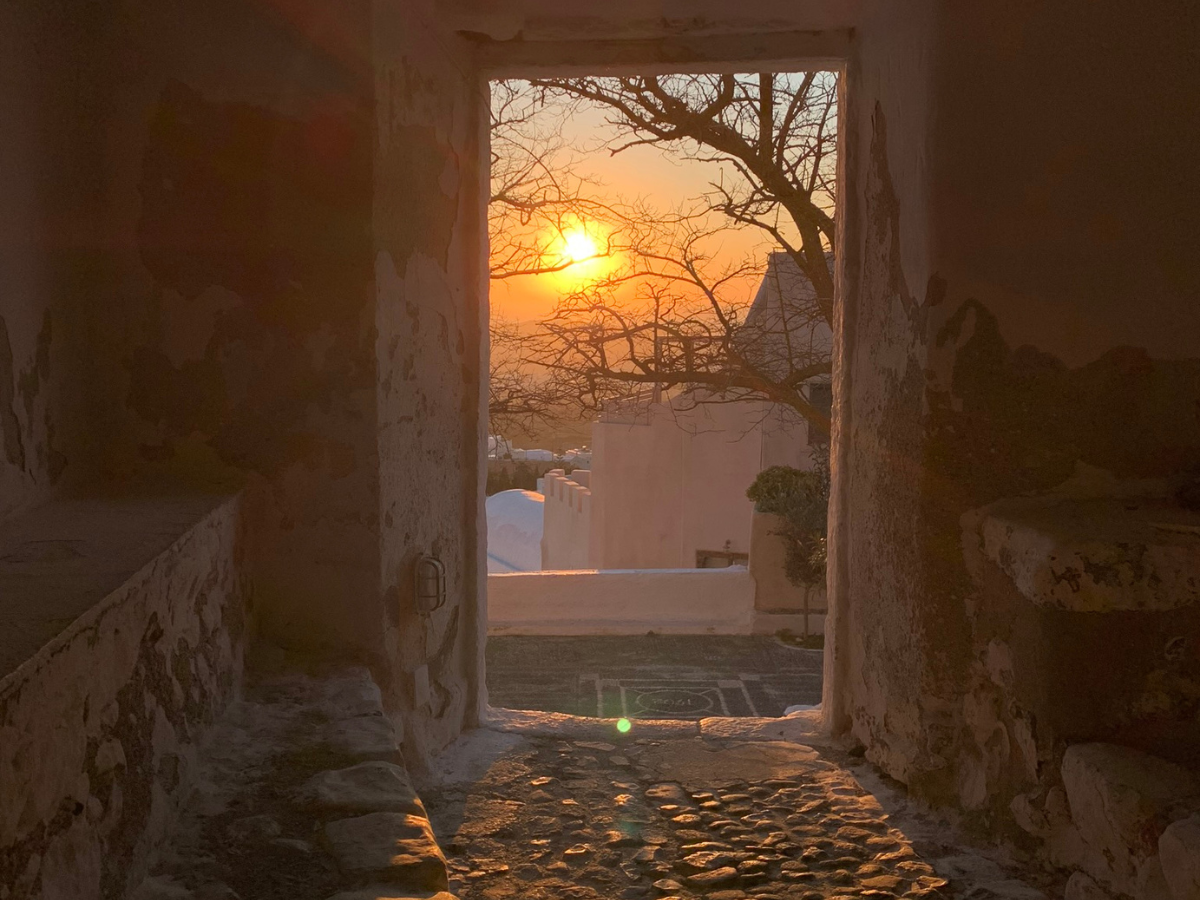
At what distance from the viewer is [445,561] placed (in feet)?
9.78

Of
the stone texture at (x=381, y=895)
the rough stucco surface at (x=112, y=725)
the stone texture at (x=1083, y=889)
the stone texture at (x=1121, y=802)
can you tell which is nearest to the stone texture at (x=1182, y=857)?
the stone texture at (x=1121, y=802)

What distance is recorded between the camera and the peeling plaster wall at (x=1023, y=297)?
2225 millimetres

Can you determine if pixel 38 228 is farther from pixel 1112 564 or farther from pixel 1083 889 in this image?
pixel 1083 889

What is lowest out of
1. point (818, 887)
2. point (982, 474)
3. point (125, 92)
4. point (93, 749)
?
point (818, 887)

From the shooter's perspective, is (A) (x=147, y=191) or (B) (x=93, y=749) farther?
(A) (x=147, y=191)

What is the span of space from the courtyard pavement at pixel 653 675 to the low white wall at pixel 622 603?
0.13m

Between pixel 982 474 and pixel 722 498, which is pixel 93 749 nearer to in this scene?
pixel 982 474

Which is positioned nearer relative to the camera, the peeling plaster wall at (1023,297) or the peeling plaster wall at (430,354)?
the peeling plaster wall at (1023,297)

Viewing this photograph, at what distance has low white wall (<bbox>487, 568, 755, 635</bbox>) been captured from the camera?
27.1 ft

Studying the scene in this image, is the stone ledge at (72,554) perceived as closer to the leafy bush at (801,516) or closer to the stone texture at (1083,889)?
the stone texture at (1083,889)

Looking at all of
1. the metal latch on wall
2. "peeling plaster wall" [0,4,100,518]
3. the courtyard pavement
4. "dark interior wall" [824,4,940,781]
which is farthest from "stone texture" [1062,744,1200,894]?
the courtyard pavement

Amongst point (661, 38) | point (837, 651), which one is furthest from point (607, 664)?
point (661, 38)

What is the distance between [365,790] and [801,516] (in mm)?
6586

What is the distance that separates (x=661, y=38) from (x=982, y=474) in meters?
1.49
